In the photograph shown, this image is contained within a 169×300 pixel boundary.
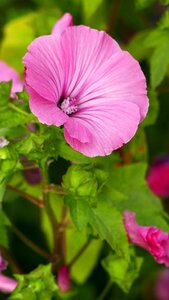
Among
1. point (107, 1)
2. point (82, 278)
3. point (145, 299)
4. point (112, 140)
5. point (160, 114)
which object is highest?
point (112, 140)

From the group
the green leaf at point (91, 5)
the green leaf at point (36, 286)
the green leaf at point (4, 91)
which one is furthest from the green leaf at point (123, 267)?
the green leaf at point (91, 5)

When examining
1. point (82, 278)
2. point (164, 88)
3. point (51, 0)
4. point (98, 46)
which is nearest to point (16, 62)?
point (51, 0)

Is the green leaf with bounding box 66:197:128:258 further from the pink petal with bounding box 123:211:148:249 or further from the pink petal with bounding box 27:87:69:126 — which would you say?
Answer: the pink petal with bounding box 27:87:69:126

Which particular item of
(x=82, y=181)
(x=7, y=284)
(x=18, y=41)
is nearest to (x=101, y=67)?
(x=82, y=181)

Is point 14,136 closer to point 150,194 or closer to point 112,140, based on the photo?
point 112,140

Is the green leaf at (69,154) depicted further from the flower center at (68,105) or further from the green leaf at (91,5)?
the green leaf at (91,5)

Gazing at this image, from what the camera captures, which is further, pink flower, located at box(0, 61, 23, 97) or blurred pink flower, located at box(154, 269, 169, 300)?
blurred pink flower, located at box(154, 269, 169, 300)

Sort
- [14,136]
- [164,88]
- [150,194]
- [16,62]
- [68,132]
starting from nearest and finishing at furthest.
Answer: [68,132] → [14,136] → [150,194] → [164,88] → [16,62]

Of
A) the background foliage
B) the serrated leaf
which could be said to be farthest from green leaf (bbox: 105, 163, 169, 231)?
the serrated leaf
